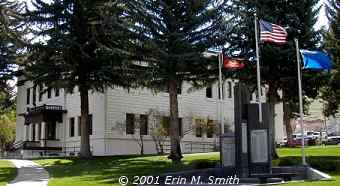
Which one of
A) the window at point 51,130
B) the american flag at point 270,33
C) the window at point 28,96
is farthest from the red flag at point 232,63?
the window at point 28,96

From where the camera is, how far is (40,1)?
38.0m

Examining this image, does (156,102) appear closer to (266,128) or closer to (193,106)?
(193,106)

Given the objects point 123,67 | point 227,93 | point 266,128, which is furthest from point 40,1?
point 227,93

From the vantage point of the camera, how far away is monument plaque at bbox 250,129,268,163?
22750 millimetres

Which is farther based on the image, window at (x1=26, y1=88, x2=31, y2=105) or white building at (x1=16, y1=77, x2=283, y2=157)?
window at (x1=26, y1=88, x2=31, y2=105)

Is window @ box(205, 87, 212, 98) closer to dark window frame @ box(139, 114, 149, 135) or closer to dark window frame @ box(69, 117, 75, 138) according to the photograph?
dark window frame @ box(139, 114, 149, 135)

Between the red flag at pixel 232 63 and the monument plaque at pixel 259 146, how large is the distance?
21.4 feet

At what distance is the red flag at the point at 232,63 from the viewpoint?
28.9 meters

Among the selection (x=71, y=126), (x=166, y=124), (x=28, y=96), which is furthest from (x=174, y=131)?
(x=28, y=96)

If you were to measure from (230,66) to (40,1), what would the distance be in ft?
50.7

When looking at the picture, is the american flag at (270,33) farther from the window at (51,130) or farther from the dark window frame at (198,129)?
the window at (51,130)

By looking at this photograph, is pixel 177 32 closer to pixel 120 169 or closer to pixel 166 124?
pixel 120 169

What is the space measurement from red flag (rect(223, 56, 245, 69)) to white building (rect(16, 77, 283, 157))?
1585 cm

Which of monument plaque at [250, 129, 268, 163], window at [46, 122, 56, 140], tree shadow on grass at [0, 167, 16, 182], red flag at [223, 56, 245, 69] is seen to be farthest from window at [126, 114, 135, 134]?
monument plaque at [250, 129, 268, 163]
